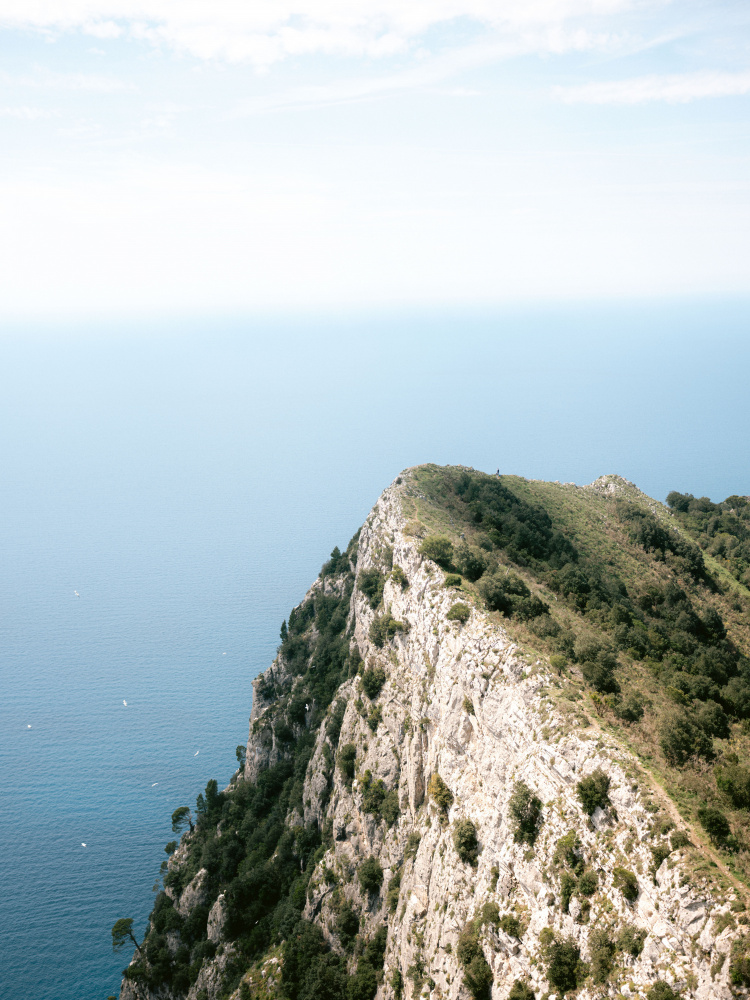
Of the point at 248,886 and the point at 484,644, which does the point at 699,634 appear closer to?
the point at 484,644

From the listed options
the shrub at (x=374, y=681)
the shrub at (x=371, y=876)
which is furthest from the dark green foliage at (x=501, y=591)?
the shrub at (x=371, y=876)


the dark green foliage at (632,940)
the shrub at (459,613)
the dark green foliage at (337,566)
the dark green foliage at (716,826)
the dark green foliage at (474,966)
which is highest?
the dark green foliage at (337,566)

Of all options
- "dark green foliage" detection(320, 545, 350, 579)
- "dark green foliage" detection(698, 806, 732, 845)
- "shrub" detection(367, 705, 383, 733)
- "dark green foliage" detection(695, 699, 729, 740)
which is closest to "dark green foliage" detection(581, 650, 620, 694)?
"dark green foliage" detection(695, 699, 729, 740)

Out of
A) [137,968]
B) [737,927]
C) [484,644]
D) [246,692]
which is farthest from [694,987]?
[246,692]

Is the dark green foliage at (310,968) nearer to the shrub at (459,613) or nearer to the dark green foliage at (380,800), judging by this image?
the dark green foliage at (380,800)

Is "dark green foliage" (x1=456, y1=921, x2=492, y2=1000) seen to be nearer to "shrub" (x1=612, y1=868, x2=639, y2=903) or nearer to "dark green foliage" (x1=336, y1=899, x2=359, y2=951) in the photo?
"shrub" (x1=612, y1=868, x2=639, y2=903)

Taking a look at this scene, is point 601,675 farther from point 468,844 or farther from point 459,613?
point 468,844

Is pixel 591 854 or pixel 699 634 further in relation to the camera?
pixel 699 634

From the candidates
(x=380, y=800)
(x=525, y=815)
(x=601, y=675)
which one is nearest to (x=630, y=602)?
(x=601, y=675)
